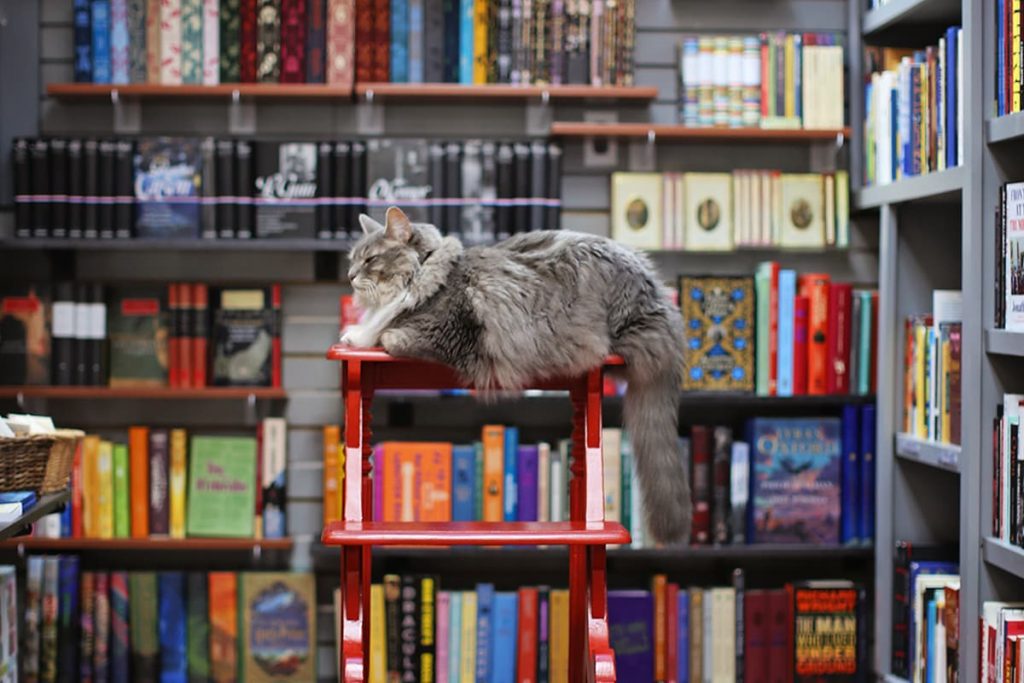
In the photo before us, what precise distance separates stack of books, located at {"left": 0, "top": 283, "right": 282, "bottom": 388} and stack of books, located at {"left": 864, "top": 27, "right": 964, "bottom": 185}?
5.55 feet

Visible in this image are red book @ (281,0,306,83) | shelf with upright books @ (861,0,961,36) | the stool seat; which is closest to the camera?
the stool seat

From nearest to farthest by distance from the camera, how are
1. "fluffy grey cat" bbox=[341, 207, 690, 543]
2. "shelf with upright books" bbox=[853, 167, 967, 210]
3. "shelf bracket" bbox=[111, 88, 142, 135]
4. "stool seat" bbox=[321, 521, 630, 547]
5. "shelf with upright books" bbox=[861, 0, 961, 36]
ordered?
1. "stool seat" bbox=[321, 521, 630, 547]
2. "fluffy grey cat" bbox=[341, 207, 690, 543]
3. "shelf with upright books" bbox=[853, 167, 967, 210]
4. "shelf with upright books" bbox=[861, 0, 961, 36]
5. "shelf bracket" bbox=[111, 88, 142, 135]

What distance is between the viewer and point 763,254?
3.54 m

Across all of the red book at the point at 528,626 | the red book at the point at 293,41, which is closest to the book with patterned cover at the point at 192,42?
the red book at the point at 293,41

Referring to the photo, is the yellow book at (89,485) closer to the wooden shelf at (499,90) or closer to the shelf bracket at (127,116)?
the shelf bracket at (127,116)

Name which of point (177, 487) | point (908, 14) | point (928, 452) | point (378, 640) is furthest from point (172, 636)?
point (908, 14)

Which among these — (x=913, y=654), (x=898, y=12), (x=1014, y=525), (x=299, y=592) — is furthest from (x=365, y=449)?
(x=898, y=12)

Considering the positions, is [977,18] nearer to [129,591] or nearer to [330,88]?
[330,88]

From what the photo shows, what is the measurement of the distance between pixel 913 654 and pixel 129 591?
6.86 ft

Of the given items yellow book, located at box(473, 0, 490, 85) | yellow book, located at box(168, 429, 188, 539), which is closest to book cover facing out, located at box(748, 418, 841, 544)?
yellow book, located at box(473, 0, 490, 85)

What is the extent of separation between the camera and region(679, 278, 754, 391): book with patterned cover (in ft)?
10.9

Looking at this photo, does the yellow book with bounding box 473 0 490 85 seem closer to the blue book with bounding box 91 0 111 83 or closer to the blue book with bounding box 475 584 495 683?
the blue book with bounding box 91 0 111 83

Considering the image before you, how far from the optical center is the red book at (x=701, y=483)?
3338mm

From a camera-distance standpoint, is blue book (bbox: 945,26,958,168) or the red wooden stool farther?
A: blue book (bbox: 945,26,958,168)
